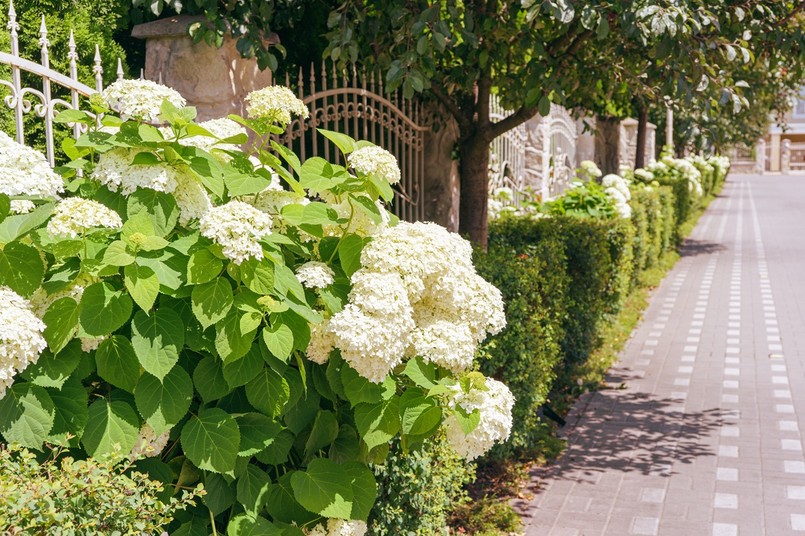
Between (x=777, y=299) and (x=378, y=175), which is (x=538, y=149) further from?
(x=378, y=175)

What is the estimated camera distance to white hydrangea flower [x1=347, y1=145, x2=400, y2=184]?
2.89 m

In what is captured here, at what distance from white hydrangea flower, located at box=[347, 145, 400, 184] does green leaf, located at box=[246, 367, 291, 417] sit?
712 millimetres

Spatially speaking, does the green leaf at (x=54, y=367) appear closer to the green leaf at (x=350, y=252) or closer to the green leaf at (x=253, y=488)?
the green leaf at (x=253, y=488)

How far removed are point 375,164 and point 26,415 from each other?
1259 mm

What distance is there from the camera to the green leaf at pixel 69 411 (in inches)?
95.0

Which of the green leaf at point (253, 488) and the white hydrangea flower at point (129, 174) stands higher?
the white hydrangea flower at point (129, 174)

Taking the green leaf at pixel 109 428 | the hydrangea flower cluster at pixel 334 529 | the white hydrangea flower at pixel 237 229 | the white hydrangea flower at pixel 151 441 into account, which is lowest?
the hydrangea flower cluster at pixel 334 529

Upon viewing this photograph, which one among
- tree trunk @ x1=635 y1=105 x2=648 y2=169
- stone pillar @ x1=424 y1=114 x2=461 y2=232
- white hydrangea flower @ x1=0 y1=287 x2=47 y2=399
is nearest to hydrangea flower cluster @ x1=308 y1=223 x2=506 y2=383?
white hydrangea flower @ x1=0 y1=287 x2=47 y2=399

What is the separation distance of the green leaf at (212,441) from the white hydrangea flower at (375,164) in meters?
0.88

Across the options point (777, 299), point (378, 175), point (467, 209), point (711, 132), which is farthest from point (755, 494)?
point (777, 299)

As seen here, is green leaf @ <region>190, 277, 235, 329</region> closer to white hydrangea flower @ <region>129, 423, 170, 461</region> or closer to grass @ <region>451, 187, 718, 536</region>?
white hydrangea flower @ <region>129, 423, 170, 461</region>

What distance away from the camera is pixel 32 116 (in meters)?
4.28

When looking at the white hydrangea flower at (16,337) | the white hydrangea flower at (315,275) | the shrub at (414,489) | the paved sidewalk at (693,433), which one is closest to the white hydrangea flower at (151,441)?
the white hydrangea flower at (16,337)

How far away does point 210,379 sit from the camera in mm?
2566
